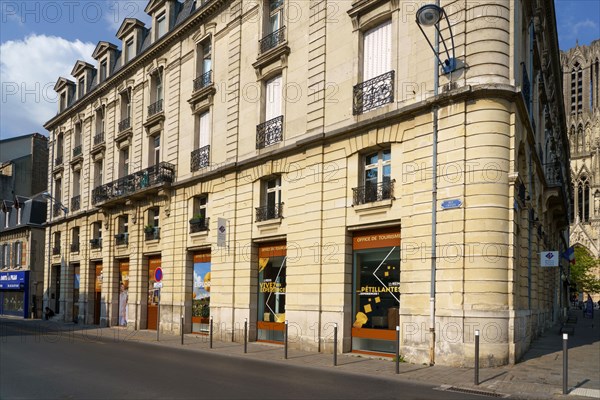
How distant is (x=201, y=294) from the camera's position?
23.0 metres

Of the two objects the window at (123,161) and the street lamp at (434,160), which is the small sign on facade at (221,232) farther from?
the window at (123,161)

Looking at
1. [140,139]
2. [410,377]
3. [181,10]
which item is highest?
[181,10]

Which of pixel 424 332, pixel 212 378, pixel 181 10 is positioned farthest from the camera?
pixel 181 10

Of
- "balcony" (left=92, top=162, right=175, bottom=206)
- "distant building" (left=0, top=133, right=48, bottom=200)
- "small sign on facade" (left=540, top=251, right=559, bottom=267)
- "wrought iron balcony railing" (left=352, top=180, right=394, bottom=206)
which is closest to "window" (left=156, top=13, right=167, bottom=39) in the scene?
"balcony" (left=92, top=162, right=175, bottom=206)

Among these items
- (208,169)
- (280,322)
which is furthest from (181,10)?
(280,322)

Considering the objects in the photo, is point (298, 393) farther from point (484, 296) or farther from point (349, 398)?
point (484, 296)

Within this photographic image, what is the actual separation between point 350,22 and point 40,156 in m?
43.5

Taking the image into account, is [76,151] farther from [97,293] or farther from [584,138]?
[584,138]

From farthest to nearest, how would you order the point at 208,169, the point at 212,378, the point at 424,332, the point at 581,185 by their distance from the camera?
the point at 581,185
the point at 208,169
the point at 424,332
the point at 212,378

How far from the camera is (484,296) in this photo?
12.5 metres

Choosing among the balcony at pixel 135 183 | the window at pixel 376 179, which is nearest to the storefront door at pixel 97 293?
the balcony at pixel 135 183

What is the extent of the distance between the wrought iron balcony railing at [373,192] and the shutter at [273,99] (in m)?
5.27

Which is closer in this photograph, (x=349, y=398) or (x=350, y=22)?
(x=349, y=398)

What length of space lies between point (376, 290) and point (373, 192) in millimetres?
2793
